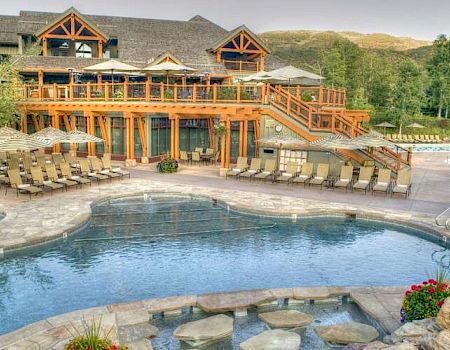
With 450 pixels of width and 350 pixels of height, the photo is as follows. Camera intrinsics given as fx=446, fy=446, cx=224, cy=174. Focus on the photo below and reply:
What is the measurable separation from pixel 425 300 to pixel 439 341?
170 cm

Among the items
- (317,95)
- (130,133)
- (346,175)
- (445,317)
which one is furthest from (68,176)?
(445,317)

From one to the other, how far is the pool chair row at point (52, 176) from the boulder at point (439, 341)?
1606 cm

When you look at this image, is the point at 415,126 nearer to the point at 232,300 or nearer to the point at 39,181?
the point at 39,181

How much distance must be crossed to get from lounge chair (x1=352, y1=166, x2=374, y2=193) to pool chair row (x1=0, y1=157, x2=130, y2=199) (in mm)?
11336

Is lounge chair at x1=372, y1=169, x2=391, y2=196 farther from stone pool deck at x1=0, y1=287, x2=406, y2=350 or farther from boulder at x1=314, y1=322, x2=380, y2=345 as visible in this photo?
boulder at x1=314, y1=322, x2=380, y2=345

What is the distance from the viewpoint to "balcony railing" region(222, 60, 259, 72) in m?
34.5

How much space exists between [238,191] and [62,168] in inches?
326

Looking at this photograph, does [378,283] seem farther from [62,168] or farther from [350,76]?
[350,76]

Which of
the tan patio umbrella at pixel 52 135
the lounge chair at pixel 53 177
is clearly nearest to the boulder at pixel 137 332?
the lounge chair at pixel 53 177

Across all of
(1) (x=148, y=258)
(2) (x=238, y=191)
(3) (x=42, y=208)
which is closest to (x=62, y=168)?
(3) (x=42, y=208)

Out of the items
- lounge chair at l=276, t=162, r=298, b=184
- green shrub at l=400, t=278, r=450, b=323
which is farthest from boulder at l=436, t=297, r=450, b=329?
lounge chair at l=276, t=162, r=298, b=184

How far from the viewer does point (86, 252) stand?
43.2ft

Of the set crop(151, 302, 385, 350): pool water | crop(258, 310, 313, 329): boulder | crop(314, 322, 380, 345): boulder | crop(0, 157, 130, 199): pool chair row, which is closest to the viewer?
crop(314, 322, 380, 345): boulder

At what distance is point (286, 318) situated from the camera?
8.85m
